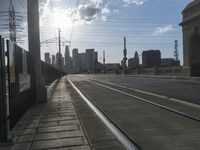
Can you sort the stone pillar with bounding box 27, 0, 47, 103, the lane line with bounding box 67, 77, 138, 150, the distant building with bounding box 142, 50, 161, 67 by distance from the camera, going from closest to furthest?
the lane line with bounding box 67, 77, 138, 150
the stone pillar with bounding box 27, 0, 47, 103
the distant building with bounding box 142, 50, 161, 67

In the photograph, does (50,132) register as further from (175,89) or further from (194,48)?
(194,48)

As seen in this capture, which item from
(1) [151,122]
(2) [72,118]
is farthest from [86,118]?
(1) [151,122]

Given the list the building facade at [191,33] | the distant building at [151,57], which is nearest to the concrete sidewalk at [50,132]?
the building facade at [191,33]

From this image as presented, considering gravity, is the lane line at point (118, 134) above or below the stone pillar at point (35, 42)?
below

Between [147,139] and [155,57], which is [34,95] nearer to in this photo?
[147,139]

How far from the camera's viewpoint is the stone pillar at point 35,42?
18469 millimetres

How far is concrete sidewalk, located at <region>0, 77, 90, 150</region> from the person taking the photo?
861 cm

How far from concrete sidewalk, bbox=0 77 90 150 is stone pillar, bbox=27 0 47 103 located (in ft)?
13.3

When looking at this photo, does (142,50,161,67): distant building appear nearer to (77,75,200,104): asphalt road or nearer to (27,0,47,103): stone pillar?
(77,75,200,104): asphalt road

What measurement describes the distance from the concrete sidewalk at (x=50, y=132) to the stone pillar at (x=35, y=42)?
4.05 m

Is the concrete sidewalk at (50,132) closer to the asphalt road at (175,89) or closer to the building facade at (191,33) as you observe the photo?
the asphalt road at (175,89)

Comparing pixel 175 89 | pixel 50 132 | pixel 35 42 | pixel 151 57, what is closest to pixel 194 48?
pixel 175 89

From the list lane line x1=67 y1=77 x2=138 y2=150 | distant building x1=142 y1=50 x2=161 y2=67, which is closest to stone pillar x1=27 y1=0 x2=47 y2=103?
lane line x1=67 y1=77 x2=138 y2=150

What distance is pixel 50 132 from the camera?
1024 cm
